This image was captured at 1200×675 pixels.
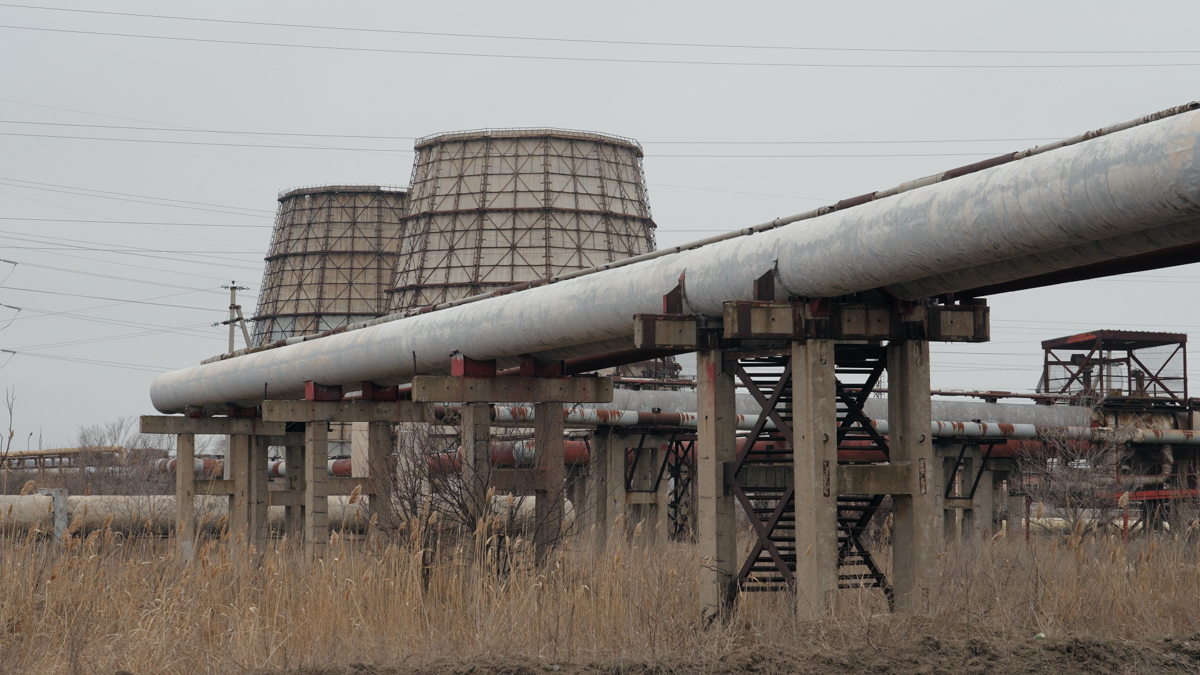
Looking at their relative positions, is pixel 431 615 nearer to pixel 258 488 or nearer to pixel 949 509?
pixel 258 488

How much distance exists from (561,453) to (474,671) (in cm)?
691

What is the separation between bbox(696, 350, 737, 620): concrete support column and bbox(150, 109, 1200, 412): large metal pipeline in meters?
0.61

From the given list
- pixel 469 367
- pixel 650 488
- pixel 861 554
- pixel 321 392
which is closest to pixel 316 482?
pixel 321 392

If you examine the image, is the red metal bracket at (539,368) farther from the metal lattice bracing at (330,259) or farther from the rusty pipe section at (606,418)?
the metal lattice bracing at (330,259)

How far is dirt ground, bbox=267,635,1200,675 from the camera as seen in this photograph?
6.80m

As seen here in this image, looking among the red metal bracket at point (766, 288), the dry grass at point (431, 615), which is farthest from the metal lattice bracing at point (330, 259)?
the red metal bracket at point (766, 288)

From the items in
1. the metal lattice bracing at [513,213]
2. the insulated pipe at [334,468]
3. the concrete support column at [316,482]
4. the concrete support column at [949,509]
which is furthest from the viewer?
the metal lattice bracing at [513,213]

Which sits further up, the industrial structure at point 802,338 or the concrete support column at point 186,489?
the industrial structure at point 802,338

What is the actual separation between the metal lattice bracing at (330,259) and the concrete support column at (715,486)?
142ft

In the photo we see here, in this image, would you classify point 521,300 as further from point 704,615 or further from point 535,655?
point 535,655

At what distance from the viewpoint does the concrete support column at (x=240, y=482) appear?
2192 centimetres

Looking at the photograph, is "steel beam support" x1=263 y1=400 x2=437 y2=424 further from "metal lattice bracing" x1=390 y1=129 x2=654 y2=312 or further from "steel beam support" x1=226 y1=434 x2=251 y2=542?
"metal lattice bracing" x1=390 y1=129 x2=654 y2=312

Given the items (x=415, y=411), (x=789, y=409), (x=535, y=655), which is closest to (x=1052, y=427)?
(x=415, y=411)

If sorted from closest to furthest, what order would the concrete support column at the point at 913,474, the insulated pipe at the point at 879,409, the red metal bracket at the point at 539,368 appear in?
the concrete support column at the point at 913,474, the red metal bracket at the point at 539,368, the insulated pipe at the point at 879,409
